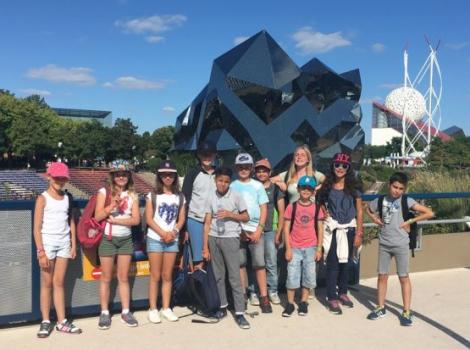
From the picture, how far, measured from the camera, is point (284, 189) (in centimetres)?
496

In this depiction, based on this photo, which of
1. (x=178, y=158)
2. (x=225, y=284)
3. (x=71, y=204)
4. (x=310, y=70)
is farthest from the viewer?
(x=178, y=158)

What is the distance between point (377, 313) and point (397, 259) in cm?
58

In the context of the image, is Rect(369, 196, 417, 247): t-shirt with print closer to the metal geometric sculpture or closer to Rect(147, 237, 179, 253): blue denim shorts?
Rect(147, 237, 179, 253): blue denim shorts

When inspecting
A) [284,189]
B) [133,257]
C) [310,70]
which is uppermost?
[310,70]

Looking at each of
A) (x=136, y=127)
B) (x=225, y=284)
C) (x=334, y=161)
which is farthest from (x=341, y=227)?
(x=136, y=127)

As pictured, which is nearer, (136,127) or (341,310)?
(341,310)

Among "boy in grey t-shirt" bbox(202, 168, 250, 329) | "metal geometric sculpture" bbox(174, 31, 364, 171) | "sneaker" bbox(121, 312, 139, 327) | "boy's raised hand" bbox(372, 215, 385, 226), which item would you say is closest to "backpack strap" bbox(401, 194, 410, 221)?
"boy's raised hand" bbox(372, 215, 385, 226)

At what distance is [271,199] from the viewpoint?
4.93 metres

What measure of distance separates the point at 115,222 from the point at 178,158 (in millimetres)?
5110

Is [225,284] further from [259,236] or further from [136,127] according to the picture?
[136,127]

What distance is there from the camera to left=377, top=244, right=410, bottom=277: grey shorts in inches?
184

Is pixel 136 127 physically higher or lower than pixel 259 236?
higher

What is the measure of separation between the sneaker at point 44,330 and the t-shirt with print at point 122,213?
911 mm

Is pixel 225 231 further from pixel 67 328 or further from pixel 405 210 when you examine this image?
pixel 405 210
